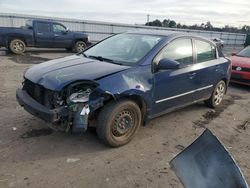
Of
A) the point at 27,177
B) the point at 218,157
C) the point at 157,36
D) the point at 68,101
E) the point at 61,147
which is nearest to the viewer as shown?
the point at 218,157

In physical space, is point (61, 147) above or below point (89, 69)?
below

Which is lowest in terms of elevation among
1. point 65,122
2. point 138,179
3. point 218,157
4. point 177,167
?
point 138,179

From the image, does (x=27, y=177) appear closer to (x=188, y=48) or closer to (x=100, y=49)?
(x=100, y=49)

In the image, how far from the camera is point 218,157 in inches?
75.5

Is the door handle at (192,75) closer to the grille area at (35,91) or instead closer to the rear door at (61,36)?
the grille area at (35,91)

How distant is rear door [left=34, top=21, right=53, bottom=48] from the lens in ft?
49.7

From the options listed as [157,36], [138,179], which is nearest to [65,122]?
[138,179]

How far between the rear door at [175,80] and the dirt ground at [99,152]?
0.48 m

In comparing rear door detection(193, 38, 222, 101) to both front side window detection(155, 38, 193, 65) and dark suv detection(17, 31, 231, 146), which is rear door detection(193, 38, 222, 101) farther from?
front side window detection(155, 38, 193, 65)

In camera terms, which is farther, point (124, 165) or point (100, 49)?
point (100, 49)

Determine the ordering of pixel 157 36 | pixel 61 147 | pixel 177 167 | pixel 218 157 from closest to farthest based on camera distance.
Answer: pixel 218 157
pixel 177 167
pixel 61 147
pixel 157 36

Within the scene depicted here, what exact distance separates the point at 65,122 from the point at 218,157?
8.01 ft

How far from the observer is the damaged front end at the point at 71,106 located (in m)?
3.78

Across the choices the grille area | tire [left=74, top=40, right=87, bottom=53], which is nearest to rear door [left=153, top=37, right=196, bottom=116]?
the grille area
